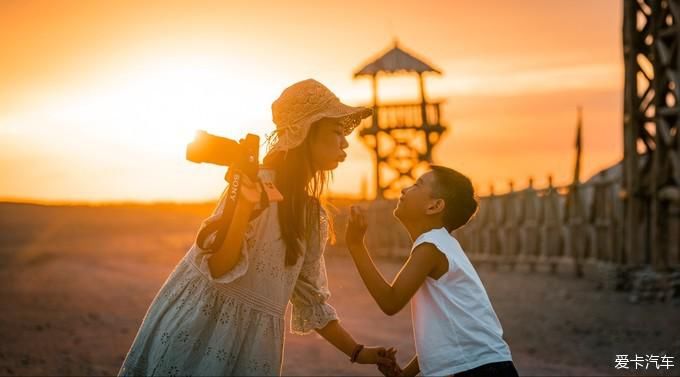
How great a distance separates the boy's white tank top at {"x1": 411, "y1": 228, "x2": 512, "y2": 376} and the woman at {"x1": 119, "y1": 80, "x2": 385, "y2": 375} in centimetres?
50

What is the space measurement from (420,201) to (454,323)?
0.58 metres

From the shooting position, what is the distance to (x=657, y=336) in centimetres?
1169

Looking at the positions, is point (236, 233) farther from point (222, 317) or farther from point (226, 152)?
point (222, 317)

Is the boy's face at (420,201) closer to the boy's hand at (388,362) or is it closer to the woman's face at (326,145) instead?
the woman's face at (326,145)

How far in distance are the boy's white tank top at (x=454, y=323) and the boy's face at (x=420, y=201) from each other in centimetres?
14

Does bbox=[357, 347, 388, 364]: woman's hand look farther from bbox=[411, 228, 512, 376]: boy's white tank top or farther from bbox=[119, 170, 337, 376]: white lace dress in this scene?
bbox=[119, 170, 337, 376]: white lace dress

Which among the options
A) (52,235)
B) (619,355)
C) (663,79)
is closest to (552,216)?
(663,79)

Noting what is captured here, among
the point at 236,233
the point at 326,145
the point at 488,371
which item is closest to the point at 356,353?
the point at 488,371

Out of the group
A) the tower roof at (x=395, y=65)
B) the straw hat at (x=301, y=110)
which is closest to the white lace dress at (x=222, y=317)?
the straw hat at (x=301, y=110)

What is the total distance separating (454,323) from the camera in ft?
13.7

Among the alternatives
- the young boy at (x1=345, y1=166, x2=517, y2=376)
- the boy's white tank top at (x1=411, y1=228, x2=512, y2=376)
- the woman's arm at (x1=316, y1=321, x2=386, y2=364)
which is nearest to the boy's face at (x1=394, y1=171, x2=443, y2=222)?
the young boy at (x1=345, y1=166, x2=517, y2=376)

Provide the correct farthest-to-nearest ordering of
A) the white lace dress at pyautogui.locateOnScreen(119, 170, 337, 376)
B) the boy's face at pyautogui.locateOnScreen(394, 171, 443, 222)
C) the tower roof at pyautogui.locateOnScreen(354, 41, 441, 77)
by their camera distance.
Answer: the tower roof at pyautogui.locateOnScreen(354, 41, 441, 77)
the boy's face at pyautogui.locateOnScreen(394, 171, 443, 222)
the white lace dress at pyautogui.locateOnScreen(119, 170, 337, 376)

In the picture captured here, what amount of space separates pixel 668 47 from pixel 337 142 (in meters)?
11.9

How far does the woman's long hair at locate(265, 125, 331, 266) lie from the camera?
13.5 feet
